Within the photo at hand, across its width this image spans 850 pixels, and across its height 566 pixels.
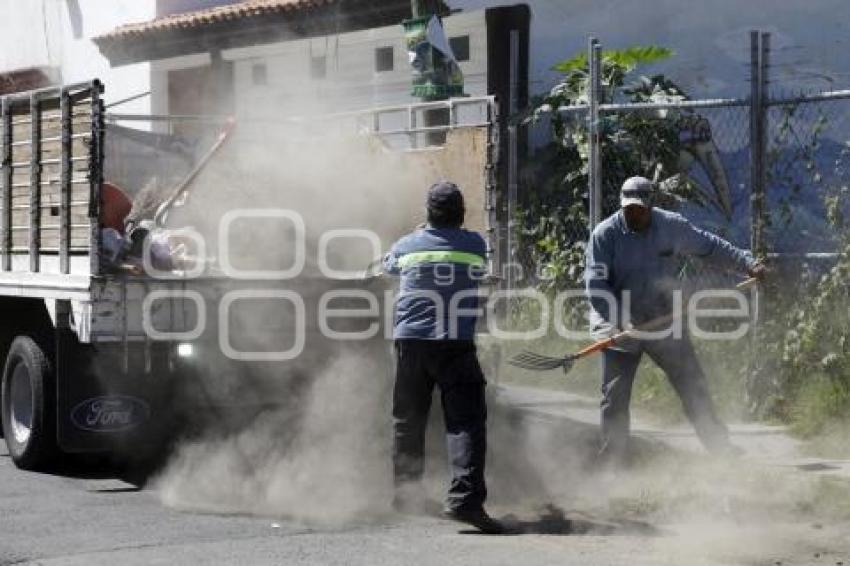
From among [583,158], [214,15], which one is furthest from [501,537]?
[214,15]

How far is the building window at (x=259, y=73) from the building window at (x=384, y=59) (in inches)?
70.0

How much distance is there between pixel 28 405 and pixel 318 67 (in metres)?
10.0

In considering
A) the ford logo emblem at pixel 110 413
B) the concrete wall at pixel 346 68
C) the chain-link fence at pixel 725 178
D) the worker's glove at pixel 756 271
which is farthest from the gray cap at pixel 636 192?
the concrete wall at pixel 346 68

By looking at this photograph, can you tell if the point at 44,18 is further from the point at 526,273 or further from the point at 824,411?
the point at 824,411

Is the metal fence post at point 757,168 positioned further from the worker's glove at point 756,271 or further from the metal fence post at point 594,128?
the worker's glove at point 756,271

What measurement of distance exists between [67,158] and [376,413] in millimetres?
2330

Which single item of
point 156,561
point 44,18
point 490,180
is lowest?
point 156,561

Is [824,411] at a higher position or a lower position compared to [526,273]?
lower

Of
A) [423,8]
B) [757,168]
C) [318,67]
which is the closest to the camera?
[757,168]

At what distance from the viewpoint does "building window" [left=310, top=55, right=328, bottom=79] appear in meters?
17.8

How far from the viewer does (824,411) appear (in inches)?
356

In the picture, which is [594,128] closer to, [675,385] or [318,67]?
[675,385]

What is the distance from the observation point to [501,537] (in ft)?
21.8

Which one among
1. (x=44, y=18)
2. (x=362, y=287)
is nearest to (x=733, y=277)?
(x=362, y=287)
